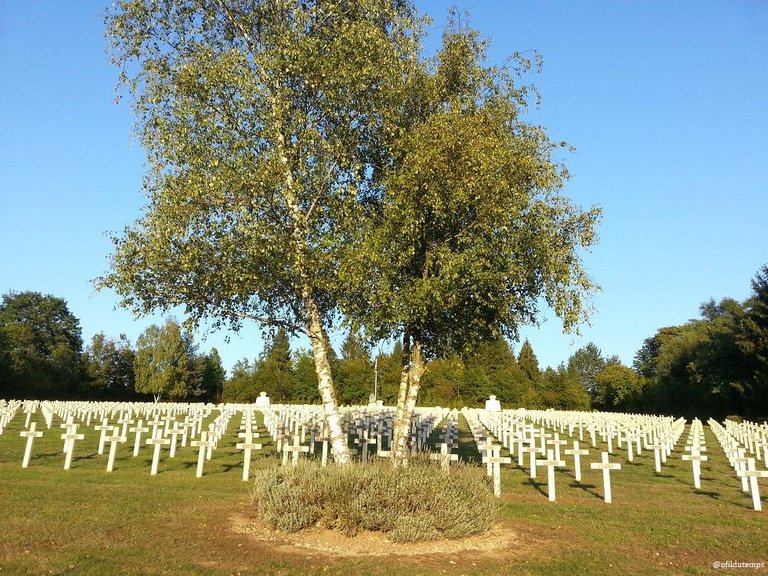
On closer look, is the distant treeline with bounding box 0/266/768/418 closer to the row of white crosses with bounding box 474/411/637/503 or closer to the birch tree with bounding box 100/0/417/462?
the row of white crosses with bounding box 474/411/637/503

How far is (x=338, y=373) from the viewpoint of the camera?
72125 mm

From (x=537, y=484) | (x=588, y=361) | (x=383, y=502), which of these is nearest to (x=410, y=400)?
(x=383, y=502)

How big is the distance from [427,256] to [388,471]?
397 centimetres

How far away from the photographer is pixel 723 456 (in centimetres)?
2333

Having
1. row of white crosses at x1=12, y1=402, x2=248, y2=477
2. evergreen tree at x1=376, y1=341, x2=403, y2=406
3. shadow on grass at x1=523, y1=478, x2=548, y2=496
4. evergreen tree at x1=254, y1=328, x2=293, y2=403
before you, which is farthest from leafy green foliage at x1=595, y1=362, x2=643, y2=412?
shadow on grass at x1=523, y1=478, x2=548, y2=496

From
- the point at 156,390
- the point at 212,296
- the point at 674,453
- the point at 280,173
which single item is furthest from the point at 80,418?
the point at 156,390

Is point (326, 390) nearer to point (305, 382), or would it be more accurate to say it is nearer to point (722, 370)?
point (722, 370)

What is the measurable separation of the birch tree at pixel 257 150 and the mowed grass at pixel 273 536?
317 centimetres

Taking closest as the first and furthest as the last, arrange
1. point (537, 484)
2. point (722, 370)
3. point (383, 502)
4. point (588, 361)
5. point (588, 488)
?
point (383, 502) < point (588, 488) < point (537, 484) < point (722, 370) < point (588, 361)

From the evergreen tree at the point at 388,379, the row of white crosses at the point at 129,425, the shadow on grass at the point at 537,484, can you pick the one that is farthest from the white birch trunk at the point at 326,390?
the evergreen tree at the point at 388,379

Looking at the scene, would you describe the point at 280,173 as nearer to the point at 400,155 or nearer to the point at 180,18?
the point at 400,155

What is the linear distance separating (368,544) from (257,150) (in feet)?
25.0

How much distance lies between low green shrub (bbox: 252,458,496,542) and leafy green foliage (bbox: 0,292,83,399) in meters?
60.6

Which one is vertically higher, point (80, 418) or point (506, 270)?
point (506, 270)
